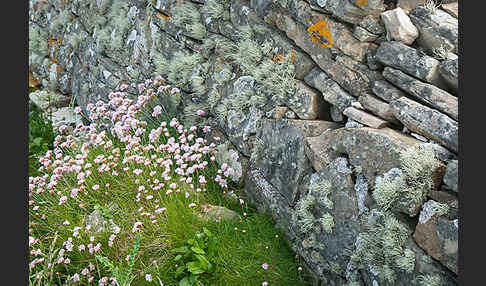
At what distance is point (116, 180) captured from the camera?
5.02 m

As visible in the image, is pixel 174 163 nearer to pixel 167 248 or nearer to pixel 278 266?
pixel 167 248

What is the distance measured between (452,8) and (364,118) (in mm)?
1250

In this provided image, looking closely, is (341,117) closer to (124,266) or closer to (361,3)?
(361,3)

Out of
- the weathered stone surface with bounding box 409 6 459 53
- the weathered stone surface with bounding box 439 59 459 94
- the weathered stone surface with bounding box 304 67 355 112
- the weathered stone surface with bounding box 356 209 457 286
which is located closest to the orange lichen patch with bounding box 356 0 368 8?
the weathered stone surface with bounding box 409 6 459 53

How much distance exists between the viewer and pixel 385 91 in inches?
153

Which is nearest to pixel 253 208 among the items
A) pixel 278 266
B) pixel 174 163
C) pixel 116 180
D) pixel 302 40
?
pixel 278 266

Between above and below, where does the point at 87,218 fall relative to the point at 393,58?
below

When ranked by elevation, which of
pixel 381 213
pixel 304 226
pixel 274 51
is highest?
pixel 274 51

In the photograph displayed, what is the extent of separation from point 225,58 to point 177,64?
0.87 metres

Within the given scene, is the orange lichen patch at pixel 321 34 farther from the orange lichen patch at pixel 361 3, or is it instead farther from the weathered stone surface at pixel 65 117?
the weathered stone surface at pixel 65 117

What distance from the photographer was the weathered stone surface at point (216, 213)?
4637 millimetres

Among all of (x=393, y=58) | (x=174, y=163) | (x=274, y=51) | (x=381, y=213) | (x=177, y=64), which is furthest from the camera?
(x=177, y=64)

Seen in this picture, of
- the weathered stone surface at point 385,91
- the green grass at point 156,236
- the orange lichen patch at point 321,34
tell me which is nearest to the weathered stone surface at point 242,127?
the green grass at point 156,236

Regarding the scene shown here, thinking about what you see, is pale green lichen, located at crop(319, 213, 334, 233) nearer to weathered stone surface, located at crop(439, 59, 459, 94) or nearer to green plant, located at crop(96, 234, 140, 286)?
weathered stone surface, located at crop(439, 59, 459, 94)
